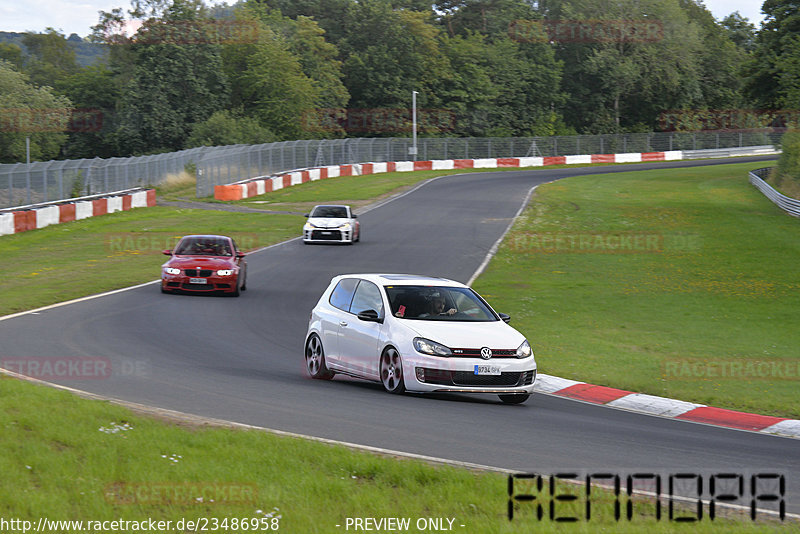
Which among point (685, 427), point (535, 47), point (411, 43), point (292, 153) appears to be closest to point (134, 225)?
point (292, 153)

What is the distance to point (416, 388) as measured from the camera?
1145 cm

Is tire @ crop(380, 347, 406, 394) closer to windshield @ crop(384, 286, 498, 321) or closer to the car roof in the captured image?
windshield @ crop(384, 286, 498, 321)

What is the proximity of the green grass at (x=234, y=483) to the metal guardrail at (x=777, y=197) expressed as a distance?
3705cm

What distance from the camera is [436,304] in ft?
41.2

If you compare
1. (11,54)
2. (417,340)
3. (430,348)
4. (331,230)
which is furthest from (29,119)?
(430,348)

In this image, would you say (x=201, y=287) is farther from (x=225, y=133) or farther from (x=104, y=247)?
(x=225, y=133)

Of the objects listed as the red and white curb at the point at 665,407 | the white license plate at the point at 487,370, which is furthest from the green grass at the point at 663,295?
the white license plate at the point at 487,370

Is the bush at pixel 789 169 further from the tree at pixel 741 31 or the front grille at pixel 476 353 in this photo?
the tree at pixel 741 31

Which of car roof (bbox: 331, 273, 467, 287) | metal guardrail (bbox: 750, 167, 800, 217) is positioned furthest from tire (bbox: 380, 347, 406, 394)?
metal guardrail (bbox: 750, 167, 800, 217)

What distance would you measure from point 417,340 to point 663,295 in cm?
1320

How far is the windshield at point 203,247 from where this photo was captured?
74.7 ft

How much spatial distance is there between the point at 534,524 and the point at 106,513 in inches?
107

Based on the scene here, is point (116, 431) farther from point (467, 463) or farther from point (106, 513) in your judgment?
point (467, 463)

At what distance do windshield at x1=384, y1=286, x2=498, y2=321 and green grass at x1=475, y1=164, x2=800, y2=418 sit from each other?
2.33 metres
